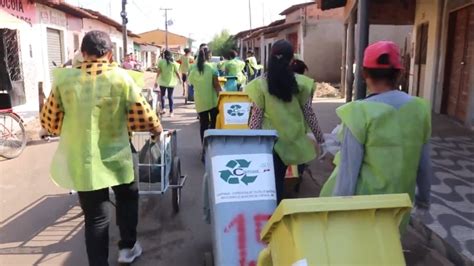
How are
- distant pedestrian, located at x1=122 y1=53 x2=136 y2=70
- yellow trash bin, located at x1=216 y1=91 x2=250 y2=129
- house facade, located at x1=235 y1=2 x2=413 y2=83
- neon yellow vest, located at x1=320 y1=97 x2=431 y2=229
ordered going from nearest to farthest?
neon yellow vest, located at x1=320 y1=97 x2=431 y2=229 → yellow trash bin, located at x1=216 y1=91 x2=250 y2=129 → distant pedestrian, located at x1=122 y1=53 x2=136 y2=70 → house facade, located at x1=235 y1=2 x2=413 y2=83

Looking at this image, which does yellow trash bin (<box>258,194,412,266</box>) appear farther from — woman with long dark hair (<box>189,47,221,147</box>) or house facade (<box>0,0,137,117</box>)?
house facade (<box>0,0,137,117</box>)

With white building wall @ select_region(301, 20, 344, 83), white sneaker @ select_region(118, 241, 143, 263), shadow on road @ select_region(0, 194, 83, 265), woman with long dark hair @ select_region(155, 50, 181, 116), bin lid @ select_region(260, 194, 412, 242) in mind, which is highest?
white building wall @ select_region(301, 20, 344, 83)

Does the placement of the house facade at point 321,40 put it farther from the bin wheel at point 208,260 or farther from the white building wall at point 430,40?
the bin wheel at point 208,260

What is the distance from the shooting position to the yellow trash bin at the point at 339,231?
1.60 m

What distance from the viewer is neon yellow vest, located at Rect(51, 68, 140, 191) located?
9.61 feet

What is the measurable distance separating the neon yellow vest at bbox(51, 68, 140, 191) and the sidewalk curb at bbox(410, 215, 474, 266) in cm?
259

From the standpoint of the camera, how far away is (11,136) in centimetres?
725

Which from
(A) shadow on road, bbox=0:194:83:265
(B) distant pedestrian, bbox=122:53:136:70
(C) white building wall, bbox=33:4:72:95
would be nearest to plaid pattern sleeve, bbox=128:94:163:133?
(A) shadow on road, bbox=0:194:83:265

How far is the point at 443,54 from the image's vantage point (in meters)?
9.94

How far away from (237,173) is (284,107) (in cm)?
71

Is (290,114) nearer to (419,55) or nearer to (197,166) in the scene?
(197,166)

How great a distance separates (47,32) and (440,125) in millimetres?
11377

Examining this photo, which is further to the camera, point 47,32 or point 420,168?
point 47,32

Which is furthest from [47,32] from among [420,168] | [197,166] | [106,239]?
[420,168]
